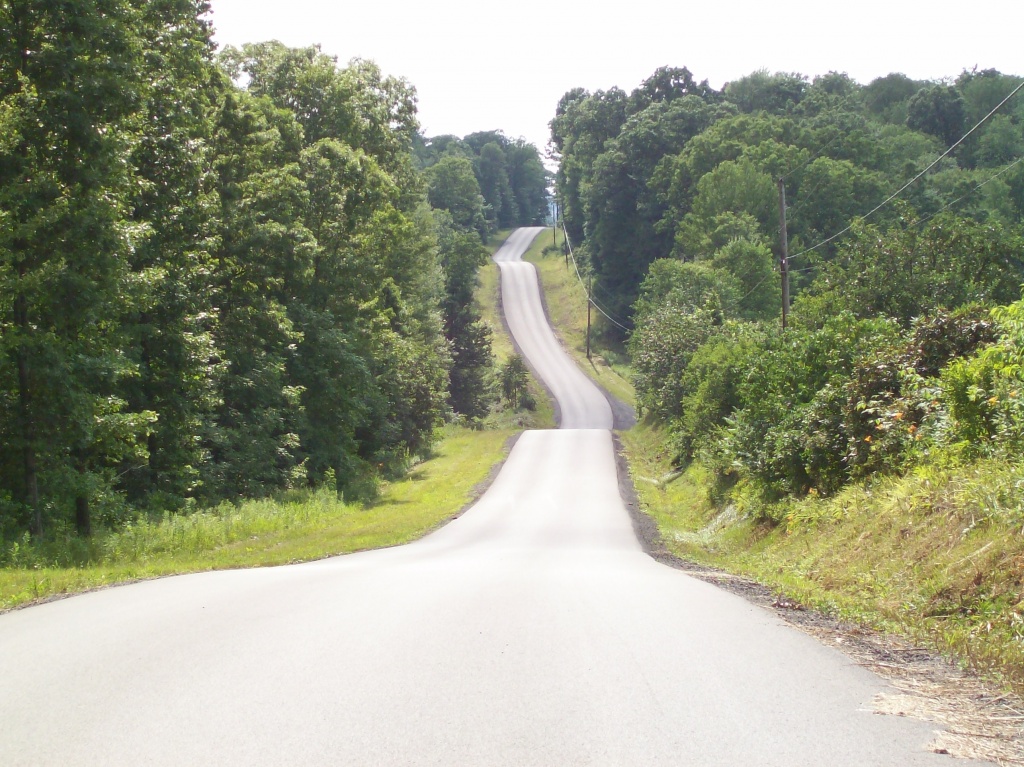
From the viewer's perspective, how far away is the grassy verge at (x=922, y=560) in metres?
7.70

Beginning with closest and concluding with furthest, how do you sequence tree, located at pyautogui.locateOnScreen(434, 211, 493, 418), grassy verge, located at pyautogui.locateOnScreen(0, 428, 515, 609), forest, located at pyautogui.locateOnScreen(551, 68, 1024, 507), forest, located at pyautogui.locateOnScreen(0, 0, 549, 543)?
grassy verge, located at pyautogui.locateOnScreen(0, 428, 515, 609) < forest, located at pyautogui.locateOnScreen(551, 68, 1024, 507) < forest, located at pyautogui.locateOnScreen(0, 0, 549, 543) < tree, located at pyautogui.locateOnScreen(434, 211, 493, 418)

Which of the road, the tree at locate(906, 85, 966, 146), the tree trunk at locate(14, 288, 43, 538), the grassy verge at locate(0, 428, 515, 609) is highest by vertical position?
the tree at locate(906, 85, 966, 146)

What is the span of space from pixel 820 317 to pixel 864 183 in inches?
1665

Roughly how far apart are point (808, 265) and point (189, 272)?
5672 cm

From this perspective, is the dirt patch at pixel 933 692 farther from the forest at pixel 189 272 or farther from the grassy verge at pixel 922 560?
the forest at pixel 189 272

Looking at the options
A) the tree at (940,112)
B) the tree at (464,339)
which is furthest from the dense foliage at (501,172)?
the tree at (464,339)

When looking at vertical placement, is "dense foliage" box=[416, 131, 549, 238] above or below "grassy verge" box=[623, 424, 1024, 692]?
above

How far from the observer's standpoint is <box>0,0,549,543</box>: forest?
624 inches

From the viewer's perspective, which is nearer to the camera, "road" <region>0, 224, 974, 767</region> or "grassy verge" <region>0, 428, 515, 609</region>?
"road" <region>0, 224, 974, 767</region>

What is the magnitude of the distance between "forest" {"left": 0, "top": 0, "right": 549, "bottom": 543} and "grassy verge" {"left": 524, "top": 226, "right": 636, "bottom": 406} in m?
30.1

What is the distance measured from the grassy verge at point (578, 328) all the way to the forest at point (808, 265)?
270 centimetres

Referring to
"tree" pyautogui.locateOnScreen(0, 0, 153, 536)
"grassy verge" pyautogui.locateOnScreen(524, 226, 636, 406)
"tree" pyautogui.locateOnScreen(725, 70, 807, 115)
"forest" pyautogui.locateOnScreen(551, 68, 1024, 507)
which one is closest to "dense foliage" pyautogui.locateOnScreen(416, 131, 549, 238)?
"grassy verge" pyautogui.locateOnScreen(524, 226, 636, 406)

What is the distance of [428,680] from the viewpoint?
6.00 m

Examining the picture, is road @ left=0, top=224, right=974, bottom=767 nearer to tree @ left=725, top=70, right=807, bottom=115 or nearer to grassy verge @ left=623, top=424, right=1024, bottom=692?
grassy verge @ left=623, top=424, right=1024, bottom=692
